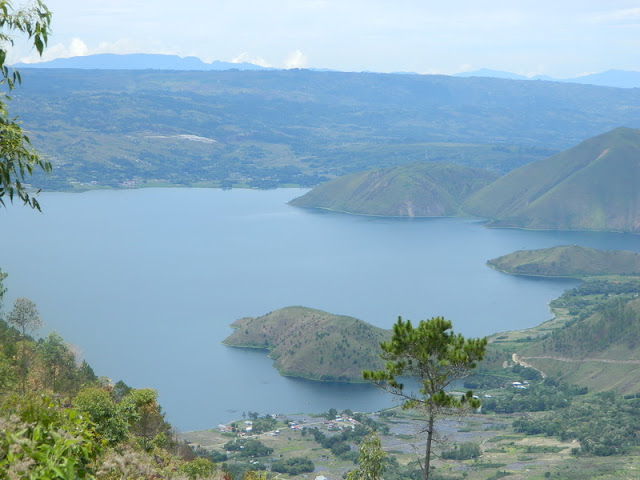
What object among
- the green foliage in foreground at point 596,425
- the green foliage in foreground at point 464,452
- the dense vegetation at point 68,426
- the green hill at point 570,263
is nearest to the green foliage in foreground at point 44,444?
the dense vegetation at point 68,426

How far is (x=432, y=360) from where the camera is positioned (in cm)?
2353

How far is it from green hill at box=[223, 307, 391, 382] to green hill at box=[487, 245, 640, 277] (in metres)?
69.0

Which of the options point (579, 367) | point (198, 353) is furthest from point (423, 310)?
point (198, 353)

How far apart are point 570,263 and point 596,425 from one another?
334ft

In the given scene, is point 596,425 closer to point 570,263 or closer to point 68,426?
point 68,426

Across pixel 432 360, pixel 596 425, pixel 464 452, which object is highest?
pixel 432 360

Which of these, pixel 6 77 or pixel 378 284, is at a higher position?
pixel 6 77

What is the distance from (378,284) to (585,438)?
8663cm

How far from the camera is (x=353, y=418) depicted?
3984 inches

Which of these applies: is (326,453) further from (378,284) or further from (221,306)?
(378,284)

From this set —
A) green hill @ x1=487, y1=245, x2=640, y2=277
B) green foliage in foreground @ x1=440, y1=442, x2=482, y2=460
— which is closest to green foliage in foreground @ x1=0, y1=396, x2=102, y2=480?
green foliage in foreground @ x1=440, y1=442, x2=482, y2=460

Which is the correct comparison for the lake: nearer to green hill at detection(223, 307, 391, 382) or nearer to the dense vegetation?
green hill at detection(223, 307, 391, 382)

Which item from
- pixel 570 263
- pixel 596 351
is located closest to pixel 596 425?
pixel 596 351

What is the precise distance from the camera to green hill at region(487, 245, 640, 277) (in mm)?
187500
